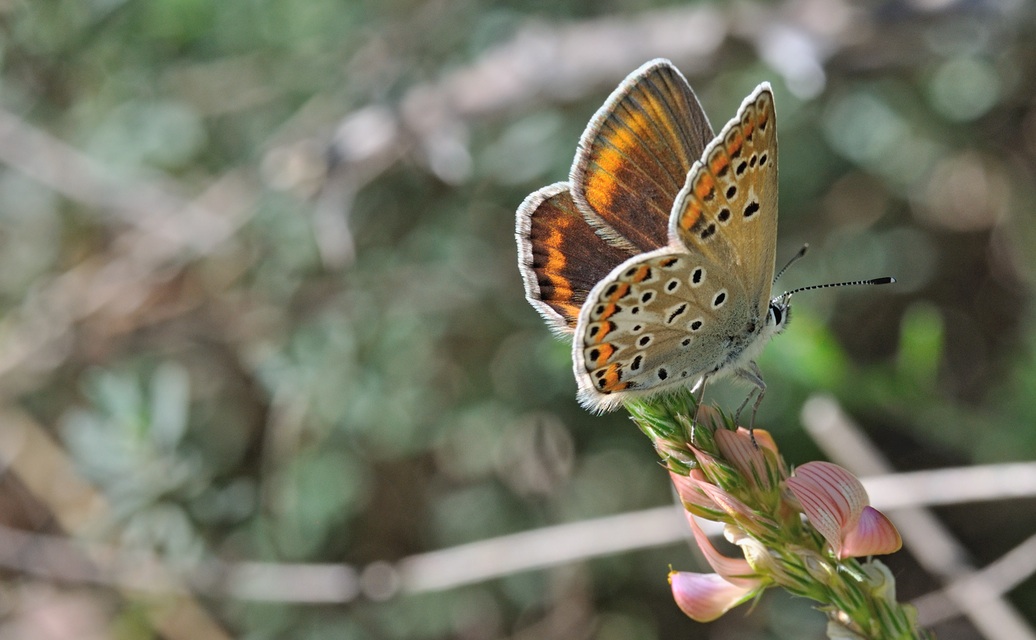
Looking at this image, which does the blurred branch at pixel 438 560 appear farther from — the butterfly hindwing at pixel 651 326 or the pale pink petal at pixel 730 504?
the pale pink petal at pixel 730 504

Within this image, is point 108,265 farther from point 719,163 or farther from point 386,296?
point 719,163

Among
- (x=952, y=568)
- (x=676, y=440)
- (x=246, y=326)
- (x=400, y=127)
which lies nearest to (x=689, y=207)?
(x=676, y=440)

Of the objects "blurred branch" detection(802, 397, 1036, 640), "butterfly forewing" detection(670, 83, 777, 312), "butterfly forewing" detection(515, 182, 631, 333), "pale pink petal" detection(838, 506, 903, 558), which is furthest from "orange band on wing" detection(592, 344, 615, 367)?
"blurred branch" detection(802, 397, 1036, 640)

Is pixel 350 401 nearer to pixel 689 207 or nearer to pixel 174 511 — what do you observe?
Result: pixel 174 511

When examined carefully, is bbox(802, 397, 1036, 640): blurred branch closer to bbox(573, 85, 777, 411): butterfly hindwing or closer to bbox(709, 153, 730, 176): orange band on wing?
bbox(573, 85, 777, 411): butterfly hindwing

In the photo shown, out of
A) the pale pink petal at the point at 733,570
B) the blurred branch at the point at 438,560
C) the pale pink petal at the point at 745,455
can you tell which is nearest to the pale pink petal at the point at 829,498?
the pale pink petal at the point at 745,455

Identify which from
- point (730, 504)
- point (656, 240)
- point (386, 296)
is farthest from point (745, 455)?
point (386, 296)
